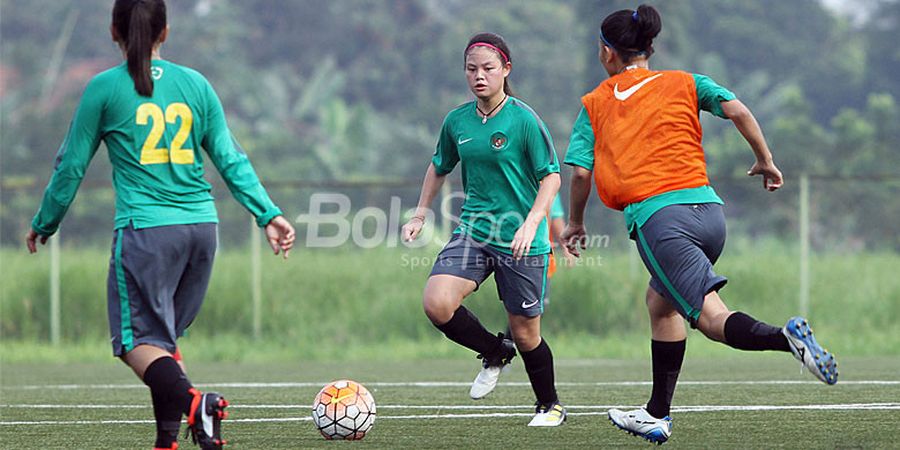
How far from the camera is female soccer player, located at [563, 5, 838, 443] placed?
5895 millimetres

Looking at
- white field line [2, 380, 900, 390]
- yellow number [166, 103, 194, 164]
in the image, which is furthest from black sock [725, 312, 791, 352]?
white field line [2, 380, 900, 390]

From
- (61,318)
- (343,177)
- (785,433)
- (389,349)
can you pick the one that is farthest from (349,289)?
(343,177)

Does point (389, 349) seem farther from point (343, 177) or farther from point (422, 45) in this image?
point (422, 45)

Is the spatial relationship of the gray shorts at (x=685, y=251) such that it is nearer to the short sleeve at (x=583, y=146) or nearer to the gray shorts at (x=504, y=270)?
the short sleeve at (x=583, y=146)

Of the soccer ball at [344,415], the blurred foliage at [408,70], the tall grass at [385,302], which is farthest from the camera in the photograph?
the blurred foliage at [408,70]

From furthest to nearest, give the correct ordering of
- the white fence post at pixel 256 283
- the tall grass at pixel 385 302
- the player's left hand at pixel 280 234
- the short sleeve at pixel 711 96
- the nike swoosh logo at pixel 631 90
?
the white fence post at pixel 256 283
the tall grass at pixel 385 302
the nike swoosh logo at pixel 631 90
the short sleeve at pixel 711 96
the player's left hand at pixel 280 234

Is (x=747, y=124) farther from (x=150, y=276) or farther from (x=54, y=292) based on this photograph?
(x=54, y=292)

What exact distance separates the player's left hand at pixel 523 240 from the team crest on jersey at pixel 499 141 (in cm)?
61

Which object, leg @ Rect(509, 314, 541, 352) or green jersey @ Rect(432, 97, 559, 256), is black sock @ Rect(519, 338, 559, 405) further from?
green jersey @ Rect(432, 97, 559, 256)

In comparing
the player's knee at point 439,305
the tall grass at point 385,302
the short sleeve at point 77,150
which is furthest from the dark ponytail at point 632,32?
the tall grass at point 385,302

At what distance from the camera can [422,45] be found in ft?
162

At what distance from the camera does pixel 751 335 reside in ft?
18.7

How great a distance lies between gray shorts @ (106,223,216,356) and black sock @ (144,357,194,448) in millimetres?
95

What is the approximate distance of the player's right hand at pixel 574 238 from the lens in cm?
652
